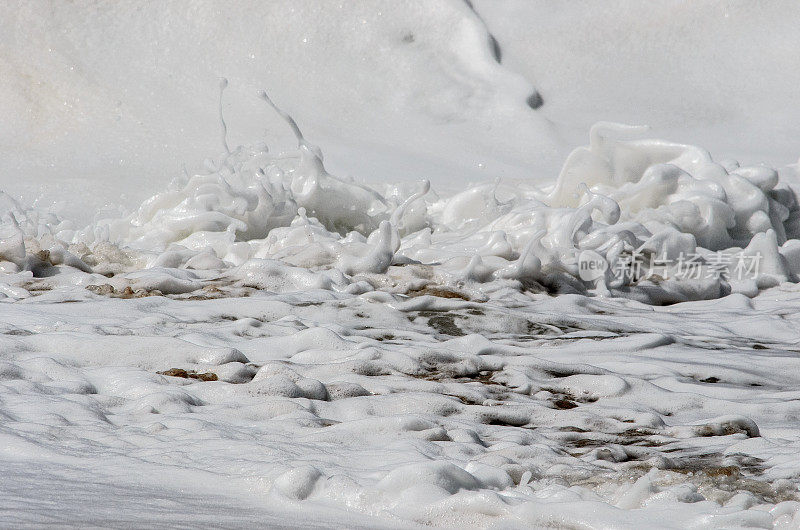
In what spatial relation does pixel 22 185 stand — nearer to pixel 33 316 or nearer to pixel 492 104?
pixel 492 104

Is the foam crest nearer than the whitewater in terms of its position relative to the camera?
No

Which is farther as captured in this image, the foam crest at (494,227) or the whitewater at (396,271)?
the foam crest at (494,227)

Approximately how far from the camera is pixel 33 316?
10.4ft

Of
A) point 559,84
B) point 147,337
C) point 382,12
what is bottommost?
point 147,337

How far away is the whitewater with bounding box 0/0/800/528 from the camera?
1.73m

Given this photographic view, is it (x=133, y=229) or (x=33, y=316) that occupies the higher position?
(x=133, y=229)

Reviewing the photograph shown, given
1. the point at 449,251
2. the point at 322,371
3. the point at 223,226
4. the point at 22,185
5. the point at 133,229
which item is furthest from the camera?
the point at 22,185

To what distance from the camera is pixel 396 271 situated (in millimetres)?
4395

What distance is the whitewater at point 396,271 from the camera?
68.0 inches

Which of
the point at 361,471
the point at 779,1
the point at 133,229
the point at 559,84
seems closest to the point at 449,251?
the point at 133,229

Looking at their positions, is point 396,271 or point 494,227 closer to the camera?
point 396,271

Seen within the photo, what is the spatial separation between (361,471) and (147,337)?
4.04ft

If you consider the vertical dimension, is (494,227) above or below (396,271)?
above

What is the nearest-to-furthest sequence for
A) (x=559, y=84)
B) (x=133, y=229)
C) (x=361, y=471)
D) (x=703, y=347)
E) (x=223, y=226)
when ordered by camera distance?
(x=361, y=471), (x=703, y=347), (x=223, y=226), (x=133, y=229), (x=559, y=84)
